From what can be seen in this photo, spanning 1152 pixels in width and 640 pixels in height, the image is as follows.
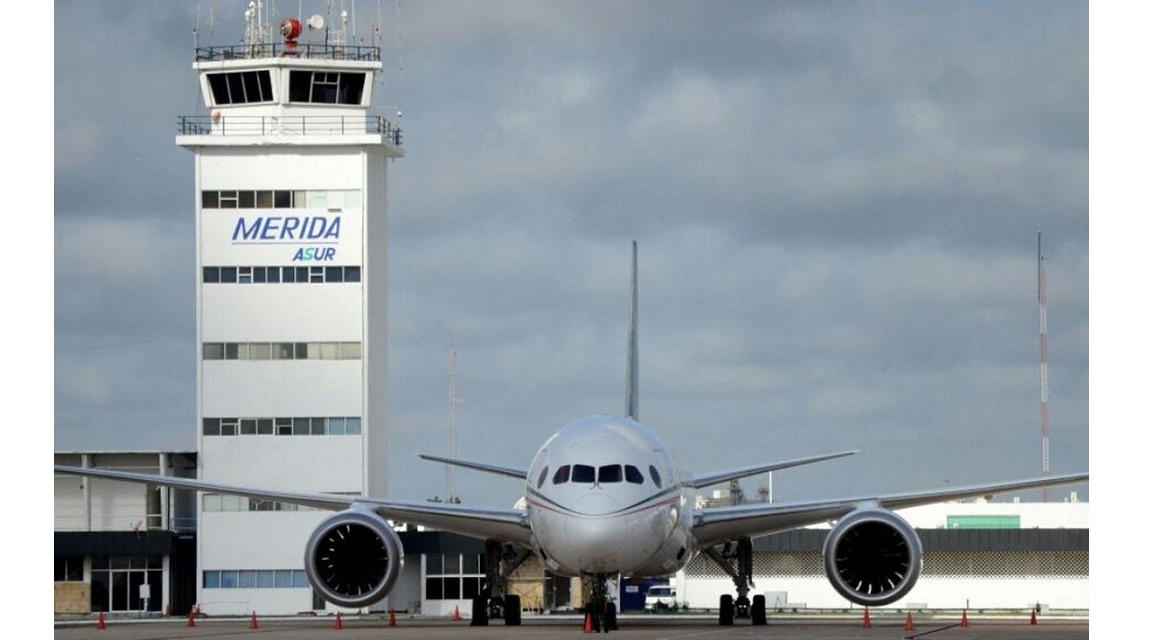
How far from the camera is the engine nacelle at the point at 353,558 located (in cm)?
3550

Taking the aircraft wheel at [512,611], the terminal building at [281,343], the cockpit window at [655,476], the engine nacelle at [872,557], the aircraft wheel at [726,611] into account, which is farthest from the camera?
the terminal building at [281,343]

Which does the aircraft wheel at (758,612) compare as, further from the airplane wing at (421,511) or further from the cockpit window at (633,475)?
the cockpit window at (633,475)

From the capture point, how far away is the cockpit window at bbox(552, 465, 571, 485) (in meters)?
32.4

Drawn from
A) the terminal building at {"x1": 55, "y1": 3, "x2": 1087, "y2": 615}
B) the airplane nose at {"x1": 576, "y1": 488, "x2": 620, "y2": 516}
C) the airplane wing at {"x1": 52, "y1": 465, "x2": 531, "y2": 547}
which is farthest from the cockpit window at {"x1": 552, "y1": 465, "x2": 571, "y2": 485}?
the terminal building at {"x1": 55, "y1": 3, "x2": 1087, "y2": 615}

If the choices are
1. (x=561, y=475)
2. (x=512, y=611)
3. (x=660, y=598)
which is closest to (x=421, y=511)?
(x=512, y=611)

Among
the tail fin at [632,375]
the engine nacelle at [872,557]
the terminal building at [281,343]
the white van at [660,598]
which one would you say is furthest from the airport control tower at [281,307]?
the engine nacelle at [872,557]

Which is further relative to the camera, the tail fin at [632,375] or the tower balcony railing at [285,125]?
the tower balcony railing at [285,125]

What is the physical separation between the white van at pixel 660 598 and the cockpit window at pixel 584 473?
3870 centimetres

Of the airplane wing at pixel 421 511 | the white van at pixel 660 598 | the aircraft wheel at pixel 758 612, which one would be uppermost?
the airplane wing at pixel 421 511

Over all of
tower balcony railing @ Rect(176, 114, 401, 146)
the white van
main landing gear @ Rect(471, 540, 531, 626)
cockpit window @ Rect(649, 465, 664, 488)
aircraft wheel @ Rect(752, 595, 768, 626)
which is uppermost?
tower balcony railing @ Rect(176, 114, 401, 146)

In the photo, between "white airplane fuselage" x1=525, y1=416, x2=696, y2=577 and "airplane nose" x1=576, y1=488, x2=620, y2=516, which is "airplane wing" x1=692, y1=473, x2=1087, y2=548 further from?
"airplane nose" x1=576, y1=488, x2=620, y2=516

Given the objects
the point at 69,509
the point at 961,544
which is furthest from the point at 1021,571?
the point at 69,509

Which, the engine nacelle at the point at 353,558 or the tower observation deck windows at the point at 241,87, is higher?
the tower observation deck windows at the point at 241,87

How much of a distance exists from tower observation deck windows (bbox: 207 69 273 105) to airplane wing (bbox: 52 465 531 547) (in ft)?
109
